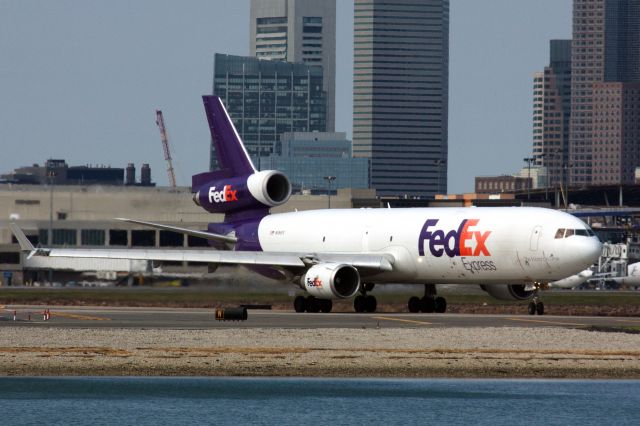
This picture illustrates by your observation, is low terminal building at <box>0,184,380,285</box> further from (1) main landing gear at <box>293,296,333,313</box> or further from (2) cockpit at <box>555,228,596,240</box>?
(2) cockpit at <box>555,228,596,240</box>

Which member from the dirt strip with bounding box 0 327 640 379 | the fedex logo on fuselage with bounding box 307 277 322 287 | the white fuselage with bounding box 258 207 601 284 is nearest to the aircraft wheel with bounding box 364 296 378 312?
the white fuselage with bounding box 258 207 601 284

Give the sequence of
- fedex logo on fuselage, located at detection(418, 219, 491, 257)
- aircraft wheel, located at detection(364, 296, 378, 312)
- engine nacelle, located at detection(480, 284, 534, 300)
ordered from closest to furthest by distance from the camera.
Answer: fedex logo on fuselage, located at detection(418, 219, 491, 257), engine nacelle, located at detection(480, 284, 534, 300), aircraft wheel, located at detection(364, 296, 378, 312)

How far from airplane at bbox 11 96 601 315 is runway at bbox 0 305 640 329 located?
1851 millimetres

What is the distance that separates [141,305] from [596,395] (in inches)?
1561

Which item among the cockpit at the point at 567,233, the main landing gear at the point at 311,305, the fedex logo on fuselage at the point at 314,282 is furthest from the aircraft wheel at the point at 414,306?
the cockpit at the point at 567,233

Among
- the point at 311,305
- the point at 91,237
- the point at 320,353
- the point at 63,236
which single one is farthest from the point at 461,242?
the point at 63,236

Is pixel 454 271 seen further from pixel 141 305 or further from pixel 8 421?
pixel 8 421

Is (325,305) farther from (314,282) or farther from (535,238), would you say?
(535,238)

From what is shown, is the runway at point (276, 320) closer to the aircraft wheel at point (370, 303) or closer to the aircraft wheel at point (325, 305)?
the aircraft wheel at point (325, 305)

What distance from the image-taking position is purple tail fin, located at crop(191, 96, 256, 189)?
263 feet

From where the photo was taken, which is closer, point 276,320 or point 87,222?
point 276,320

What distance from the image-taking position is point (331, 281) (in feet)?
221

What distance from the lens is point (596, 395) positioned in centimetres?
4025

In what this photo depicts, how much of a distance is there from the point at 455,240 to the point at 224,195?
53.2ft
